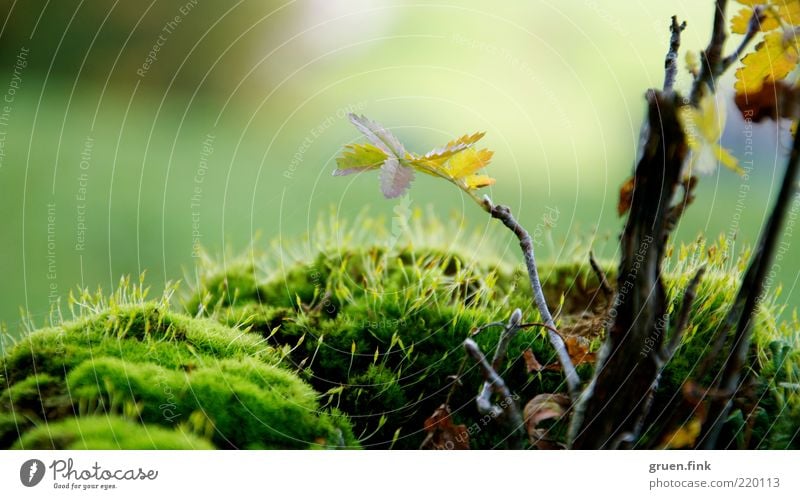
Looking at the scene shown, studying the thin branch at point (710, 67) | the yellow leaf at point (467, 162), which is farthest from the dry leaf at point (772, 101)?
the yellow leaf at point (467, 162)

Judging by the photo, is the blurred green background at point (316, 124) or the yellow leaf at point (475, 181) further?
the blurred green background at point (316, 124)

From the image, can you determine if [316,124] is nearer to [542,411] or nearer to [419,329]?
[419,329]

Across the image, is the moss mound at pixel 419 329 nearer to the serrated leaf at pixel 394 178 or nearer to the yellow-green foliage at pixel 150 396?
the yellow-green foliage at pixel 150 396

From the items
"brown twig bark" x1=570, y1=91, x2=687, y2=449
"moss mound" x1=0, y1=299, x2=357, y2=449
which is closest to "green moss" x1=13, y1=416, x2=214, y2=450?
"moss mound" x1=0, y1=299, x2=357, y2=449

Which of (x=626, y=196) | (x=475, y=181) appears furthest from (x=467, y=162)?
(x=626, y=196)

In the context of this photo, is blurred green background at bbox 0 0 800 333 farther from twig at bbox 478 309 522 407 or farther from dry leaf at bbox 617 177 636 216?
twig at bbox 478 309 522 407
